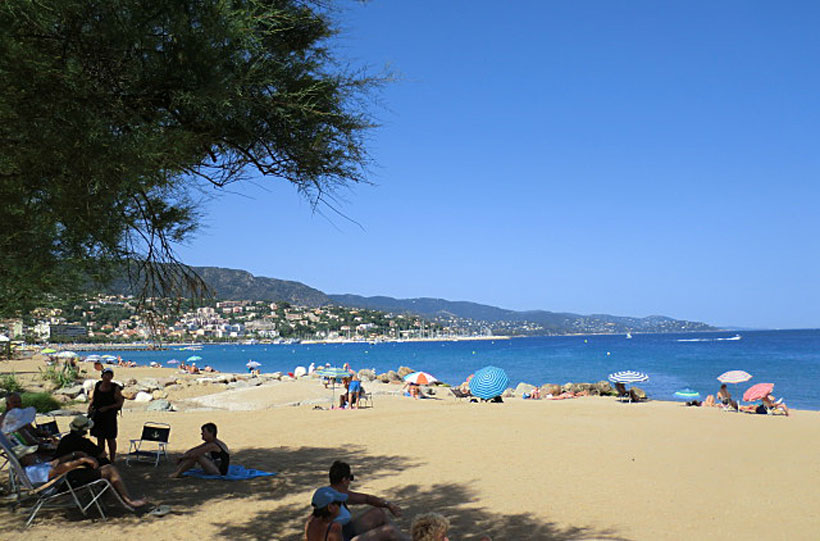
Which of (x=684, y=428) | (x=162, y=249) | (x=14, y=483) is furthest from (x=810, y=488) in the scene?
(x=14, y=483)

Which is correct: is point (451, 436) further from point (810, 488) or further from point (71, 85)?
point (71, 85)

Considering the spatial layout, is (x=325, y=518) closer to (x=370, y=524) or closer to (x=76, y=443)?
(x=370, y=524)

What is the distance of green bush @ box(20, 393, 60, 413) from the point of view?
15.6m

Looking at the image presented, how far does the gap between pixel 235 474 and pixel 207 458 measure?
45 cm

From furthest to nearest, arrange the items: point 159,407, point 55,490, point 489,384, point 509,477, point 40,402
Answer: point 489,384, point 159,407, point 40,402, point 509,477, point 55,490

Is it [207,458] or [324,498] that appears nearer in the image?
[324,498]

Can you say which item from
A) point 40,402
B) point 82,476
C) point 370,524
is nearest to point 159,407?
point 40,402

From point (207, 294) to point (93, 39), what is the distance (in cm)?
261

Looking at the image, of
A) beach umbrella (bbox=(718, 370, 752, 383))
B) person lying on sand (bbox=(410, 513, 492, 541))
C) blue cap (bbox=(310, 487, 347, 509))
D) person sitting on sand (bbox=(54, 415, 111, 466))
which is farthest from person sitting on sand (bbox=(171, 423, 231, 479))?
beach umbrella (bbox=(718, 370, 752, 383))

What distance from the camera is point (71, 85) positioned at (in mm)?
3820

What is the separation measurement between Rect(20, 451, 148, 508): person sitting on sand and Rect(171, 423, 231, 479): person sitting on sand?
1.78 m

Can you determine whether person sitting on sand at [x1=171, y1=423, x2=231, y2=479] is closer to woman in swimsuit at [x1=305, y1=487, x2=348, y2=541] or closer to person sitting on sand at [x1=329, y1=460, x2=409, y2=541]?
person sitting on sand at [x1=329, y1=460, x2=409, y2=541]

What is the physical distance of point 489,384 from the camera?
2172 centimetres

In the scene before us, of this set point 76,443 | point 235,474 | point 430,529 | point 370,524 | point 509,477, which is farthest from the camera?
point 509,477
